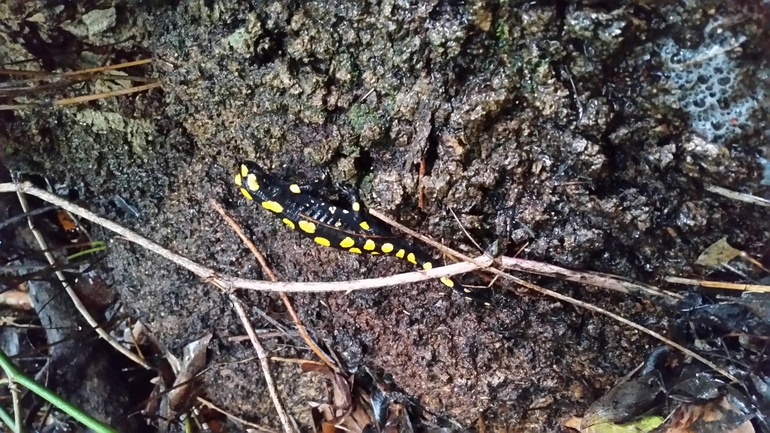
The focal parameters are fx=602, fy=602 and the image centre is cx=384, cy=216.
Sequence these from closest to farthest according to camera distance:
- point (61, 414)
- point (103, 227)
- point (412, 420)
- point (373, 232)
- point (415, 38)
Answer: point (415, 38)
point (373, 232)
point (412, 420)
point (103, 227)
point (61, 414)

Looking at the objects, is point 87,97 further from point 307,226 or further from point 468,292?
point 468,292

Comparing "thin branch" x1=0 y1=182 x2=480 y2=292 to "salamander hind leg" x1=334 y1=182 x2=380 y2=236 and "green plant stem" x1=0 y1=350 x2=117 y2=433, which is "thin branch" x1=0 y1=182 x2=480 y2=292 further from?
"green plant stem" x1=0 y1=350 x2=117 y2=433

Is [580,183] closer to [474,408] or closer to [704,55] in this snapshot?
[704,55]

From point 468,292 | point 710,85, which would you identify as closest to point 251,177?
point 468,292

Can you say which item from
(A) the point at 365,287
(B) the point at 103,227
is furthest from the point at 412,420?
(B) the point at 103,227

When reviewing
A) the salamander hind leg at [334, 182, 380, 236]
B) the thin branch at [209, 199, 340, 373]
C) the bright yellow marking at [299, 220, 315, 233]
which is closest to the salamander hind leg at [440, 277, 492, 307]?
the salamander hind leg at [334, 182, 380, 236]
